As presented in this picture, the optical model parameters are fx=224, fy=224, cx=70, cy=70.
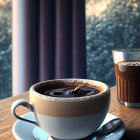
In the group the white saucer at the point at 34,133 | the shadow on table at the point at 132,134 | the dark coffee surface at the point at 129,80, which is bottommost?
the shadow on table at the point at 132,134

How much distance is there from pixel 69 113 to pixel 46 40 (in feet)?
3.71

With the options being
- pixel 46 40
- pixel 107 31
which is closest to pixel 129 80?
pixel 46 40

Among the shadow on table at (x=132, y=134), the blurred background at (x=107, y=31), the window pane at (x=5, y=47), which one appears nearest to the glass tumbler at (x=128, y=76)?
the shadow on table at (x=132, y=134)

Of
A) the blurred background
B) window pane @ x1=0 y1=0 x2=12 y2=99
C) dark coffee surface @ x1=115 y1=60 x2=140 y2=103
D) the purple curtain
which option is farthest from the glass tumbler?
the blurred background

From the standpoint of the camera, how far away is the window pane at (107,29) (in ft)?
6.94

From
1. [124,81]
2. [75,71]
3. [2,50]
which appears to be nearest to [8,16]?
[2,50]

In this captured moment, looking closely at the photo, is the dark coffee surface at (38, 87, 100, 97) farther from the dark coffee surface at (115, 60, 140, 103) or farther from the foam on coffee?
the dark coffee surface at (115, 60, 140, 103)

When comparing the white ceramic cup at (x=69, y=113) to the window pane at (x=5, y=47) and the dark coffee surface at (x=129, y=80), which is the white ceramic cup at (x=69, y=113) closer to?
the dark coffee surface at (x=129, y=80)

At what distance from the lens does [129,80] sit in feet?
2.15

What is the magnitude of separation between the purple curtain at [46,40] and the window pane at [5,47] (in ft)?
1.09

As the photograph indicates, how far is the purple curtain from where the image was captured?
1443 mm

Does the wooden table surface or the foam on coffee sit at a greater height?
the foam on coffee

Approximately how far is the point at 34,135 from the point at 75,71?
115cm

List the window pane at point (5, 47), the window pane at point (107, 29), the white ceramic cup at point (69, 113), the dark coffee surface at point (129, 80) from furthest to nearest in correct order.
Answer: the window pane at point (107, 29)
the window pane at point (5, 47)
the dark coffee surface at point (129, 80)
the white ceramic cup at point (69, 113)
